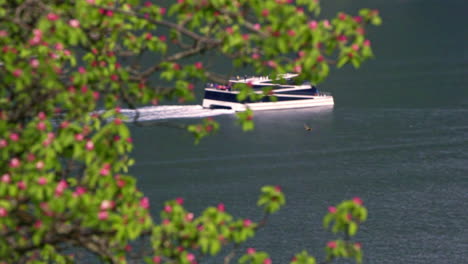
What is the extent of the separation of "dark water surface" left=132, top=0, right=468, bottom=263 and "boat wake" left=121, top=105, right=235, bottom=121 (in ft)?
5.24

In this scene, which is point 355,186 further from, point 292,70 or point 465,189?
point 292,70

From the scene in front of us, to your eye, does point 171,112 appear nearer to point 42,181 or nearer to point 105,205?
point 105,205

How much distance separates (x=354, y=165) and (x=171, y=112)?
24650 mm

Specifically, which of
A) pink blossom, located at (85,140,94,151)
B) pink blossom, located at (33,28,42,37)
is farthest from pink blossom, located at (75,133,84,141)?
pink blossom, located at (33,28,42,37)

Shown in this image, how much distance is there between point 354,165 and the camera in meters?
65.9

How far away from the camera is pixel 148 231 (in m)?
9.40

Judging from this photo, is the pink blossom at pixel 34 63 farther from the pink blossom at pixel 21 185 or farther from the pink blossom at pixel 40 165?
the pink blossom at pixel 21 185

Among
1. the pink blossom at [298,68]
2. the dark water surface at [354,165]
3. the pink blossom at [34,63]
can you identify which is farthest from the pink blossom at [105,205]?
the dark water surface at [354,165]

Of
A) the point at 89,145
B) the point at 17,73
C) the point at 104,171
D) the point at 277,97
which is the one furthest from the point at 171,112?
the point at 89,145

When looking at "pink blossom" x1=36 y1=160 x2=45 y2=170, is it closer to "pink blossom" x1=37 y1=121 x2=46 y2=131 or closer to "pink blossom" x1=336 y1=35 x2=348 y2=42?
"pink blossom" x1=37 y1=121 x2=46 y2=131

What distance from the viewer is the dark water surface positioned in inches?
1996

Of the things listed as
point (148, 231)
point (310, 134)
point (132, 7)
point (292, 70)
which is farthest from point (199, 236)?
point (310, 134)

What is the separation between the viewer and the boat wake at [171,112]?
262 ft

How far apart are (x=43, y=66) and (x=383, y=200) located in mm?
50898
